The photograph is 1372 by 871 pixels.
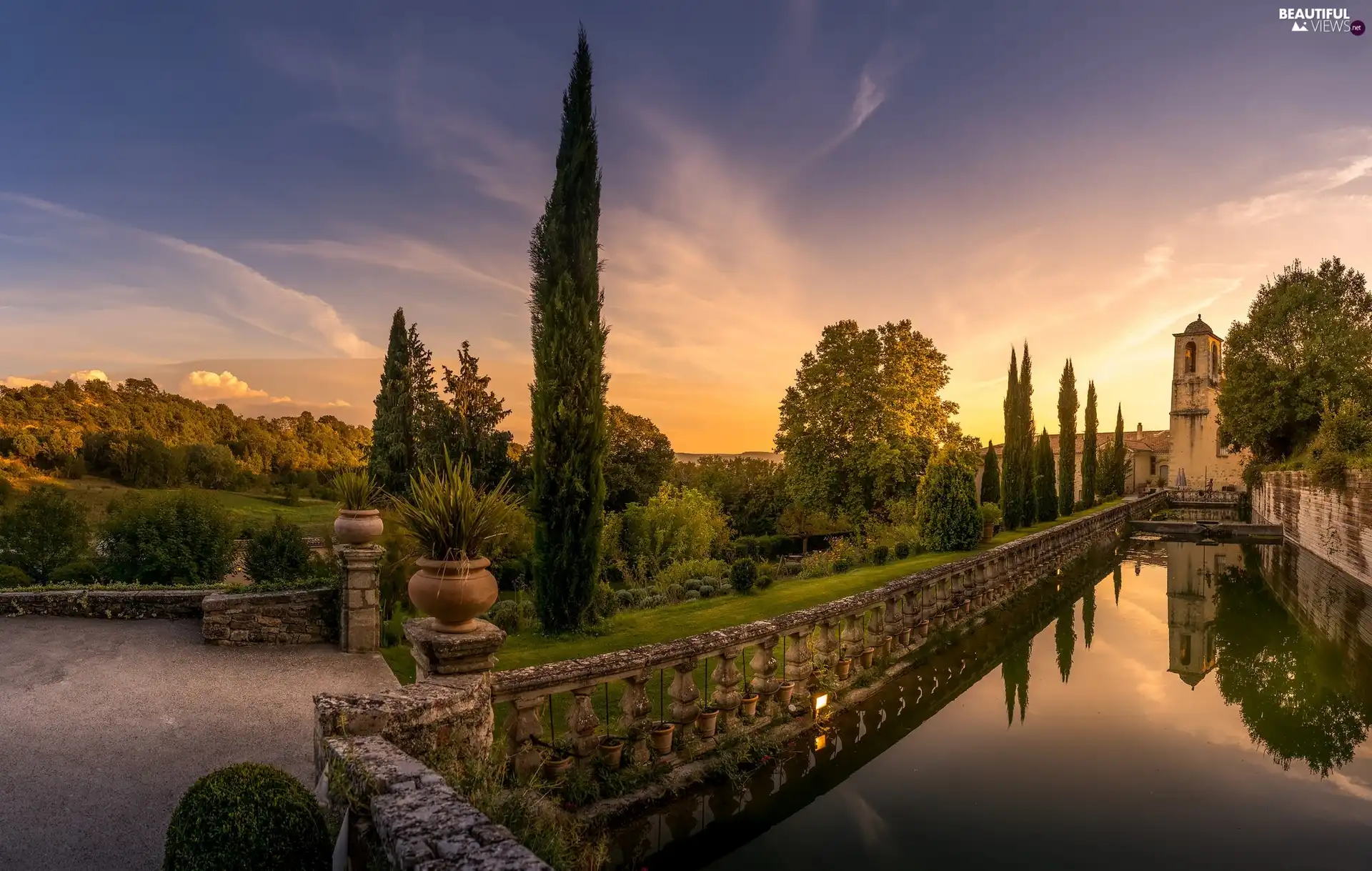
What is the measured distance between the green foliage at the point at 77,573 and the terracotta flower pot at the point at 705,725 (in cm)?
1395

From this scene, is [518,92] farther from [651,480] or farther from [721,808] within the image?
[651,480]

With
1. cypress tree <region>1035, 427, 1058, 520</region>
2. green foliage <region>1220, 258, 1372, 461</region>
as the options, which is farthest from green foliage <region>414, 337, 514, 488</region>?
green foliage <region>1220, 258, 1372, 461</region>

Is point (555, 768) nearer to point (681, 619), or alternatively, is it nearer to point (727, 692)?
point (727, 692)

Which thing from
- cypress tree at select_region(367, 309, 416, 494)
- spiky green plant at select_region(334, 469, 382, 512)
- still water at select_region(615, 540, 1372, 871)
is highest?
cypress tree at select_region(367, 309, 416, 494)

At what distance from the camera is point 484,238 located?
43.6 feet

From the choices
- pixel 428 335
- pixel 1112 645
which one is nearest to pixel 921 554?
pixel 1112 645

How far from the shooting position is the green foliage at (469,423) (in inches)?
984

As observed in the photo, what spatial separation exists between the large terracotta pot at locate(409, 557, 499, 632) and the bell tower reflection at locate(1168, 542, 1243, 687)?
396 inches

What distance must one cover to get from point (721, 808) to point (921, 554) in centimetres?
1525

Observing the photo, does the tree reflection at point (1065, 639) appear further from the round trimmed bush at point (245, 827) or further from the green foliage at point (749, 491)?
the green foliage at point (749, 491)

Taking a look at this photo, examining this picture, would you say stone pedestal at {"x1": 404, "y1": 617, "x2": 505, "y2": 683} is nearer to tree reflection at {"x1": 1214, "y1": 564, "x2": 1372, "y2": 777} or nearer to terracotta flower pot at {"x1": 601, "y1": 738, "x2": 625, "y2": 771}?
terracotta flower pot at {"x1": 601, "y1": 738, "x2": 625, "y2": 771}

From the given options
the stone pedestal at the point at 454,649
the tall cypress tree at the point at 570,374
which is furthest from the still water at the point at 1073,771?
the tall cypress tree at the point at 570,374

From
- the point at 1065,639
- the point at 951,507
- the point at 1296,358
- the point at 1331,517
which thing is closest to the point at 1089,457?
the point at 1296,358

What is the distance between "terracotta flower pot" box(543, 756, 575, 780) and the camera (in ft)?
16.0
